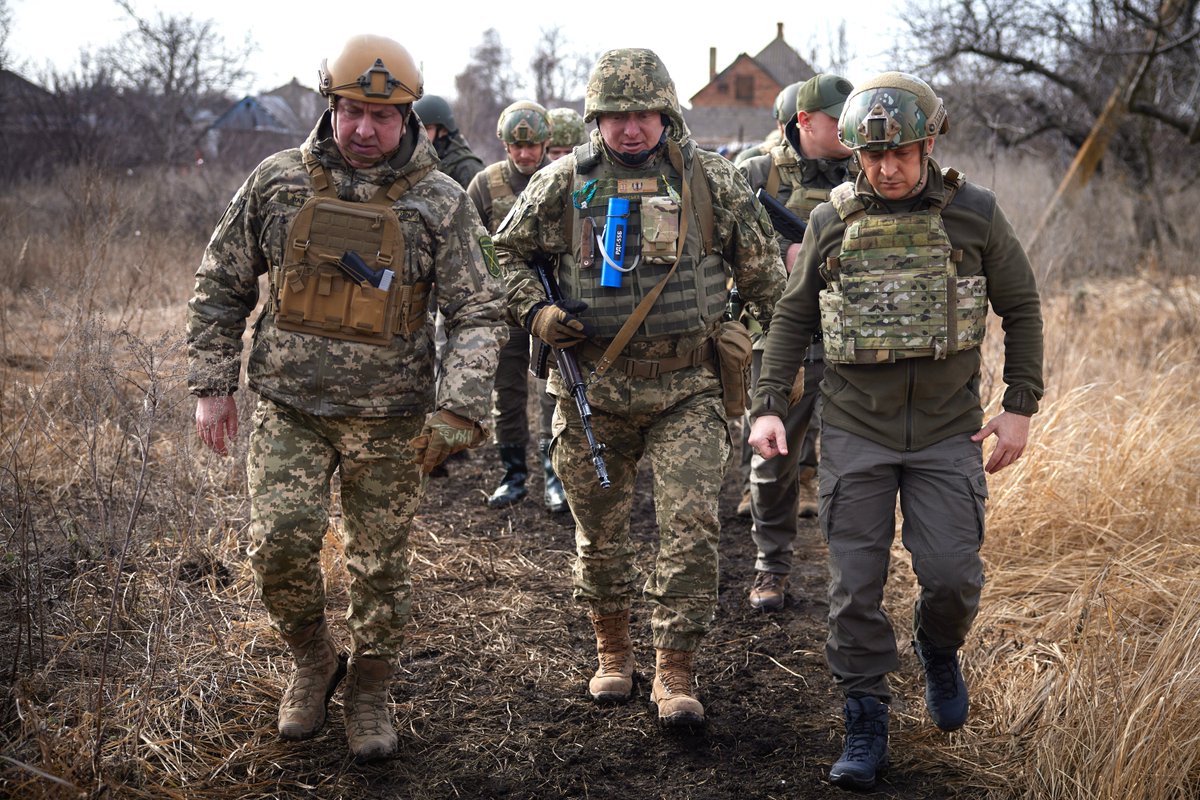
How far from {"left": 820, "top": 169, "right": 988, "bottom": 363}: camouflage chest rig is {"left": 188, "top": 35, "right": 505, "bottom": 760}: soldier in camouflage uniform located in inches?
42.7

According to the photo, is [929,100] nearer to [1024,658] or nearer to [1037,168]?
[1024,658]

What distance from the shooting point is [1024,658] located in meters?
4.11

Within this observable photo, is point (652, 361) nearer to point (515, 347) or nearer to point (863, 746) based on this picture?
point (863, 746)

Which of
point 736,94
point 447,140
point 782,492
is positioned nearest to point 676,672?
point 782,492

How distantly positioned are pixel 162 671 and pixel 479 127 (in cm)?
2504

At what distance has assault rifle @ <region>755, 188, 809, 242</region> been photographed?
4906 mm

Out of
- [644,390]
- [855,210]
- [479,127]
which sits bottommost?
[644,390]

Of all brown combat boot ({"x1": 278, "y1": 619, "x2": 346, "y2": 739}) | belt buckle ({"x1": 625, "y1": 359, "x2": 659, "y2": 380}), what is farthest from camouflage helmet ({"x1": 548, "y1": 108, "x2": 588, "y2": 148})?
brown combat boot ({"x1": 278, "y1": 619, "x2": 346, "y2": 739})

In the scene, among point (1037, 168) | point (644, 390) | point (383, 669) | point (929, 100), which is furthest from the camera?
point (1037, 168)

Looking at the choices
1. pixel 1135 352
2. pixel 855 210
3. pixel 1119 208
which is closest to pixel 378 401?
pixel 855 210

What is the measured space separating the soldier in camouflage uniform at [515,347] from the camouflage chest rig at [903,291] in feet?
9.94

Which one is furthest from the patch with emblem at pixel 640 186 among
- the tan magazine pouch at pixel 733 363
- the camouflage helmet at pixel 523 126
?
the camouflage helmet at pixel 523 126

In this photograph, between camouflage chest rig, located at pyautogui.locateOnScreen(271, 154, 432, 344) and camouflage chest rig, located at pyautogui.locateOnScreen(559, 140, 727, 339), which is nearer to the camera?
camouflage chest rig, located at pyautogui.locateOnScreen(271, 154, 432, 344)

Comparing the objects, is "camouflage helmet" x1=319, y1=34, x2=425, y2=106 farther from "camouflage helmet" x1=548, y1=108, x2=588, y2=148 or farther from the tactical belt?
"camouflage helmet" x1=548, y1=108, x2=588, y2=148
